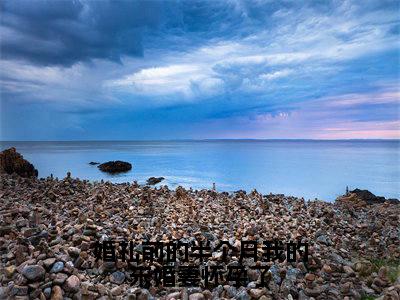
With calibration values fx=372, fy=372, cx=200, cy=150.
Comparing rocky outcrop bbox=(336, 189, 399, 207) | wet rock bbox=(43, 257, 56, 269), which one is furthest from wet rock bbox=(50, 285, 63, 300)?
rocky outcrop bbox=(336, 189, 399, 207)

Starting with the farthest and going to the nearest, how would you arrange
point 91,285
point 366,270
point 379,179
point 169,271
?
point 379,179 < point 366,270 < point 169,271 < point 91,285

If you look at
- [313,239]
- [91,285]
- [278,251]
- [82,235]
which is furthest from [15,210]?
[313,239]

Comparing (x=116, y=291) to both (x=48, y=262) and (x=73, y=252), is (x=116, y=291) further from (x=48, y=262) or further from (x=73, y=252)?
(x=73, y=252)

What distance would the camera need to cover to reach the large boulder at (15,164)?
39.2ft

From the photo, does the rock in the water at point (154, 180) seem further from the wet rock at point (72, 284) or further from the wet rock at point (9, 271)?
the wet rock at point (72, 284)

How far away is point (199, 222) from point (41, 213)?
3.00 m

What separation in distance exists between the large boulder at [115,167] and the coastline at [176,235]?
9170 millimetres

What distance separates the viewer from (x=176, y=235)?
6.14 metres

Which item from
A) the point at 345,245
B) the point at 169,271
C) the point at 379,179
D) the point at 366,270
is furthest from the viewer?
the point at 379,179

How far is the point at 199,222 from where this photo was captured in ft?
23.0

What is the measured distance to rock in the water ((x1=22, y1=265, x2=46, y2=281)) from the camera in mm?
4438

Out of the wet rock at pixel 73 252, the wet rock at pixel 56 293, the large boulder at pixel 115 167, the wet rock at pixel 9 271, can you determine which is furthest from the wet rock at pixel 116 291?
the large boulder at pixel 115 167

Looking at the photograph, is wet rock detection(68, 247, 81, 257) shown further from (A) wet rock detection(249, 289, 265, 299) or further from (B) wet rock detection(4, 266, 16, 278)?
(A) wet rock detection(249, 289, 265, 299)

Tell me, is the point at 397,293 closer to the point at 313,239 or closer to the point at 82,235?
the point at 313,239
